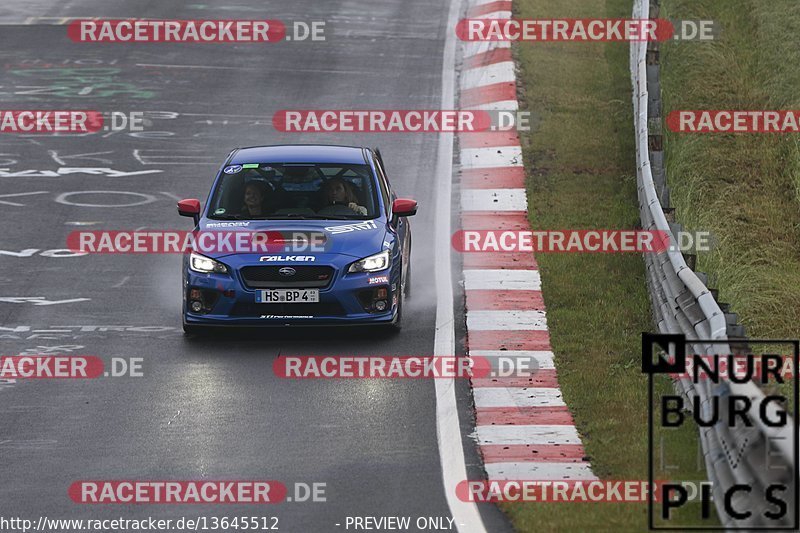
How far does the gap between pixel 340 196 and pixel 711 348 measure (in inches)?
207

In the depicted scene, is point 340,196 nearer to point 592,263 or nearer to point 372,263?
point 372,263

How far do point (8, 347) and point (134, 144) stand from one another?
342 inches

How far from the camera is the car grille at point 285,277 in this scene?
13.9 m

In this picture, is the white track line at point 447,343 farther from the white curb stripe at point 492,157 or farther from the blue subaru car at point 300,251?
the blue subaru car at point 300,251

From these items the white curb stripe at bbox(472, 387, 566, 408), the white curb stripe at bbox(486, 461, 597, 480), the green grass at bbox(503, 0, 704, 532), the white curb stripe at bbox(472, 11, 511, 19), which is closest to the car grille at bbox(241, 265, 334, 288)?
the white curb stripe at bbox(472, 387, 566, 408)

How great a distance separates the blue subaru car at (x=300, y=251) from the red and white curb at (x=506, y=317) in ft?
3.23

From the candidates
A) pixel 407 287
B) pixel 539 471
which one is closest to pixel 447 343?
pixel 407 287

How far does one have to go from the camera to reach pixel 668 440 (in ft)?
35.7

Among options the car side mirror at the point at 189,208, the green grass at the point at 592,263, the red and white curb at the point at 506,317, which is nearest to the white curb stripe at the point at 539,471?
the red and white curb at the point at 506,317

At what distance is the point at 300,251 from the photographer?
13977 millimetres

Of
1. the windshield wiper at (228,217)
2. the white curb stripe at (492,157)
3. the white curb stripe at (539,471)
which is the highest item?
the white curb stripe at (492,157)

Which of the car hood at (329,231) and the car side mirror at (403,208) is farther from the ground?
the car side mirror at (403,208)

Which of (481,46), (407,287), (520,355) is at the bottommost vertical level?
(520,355)

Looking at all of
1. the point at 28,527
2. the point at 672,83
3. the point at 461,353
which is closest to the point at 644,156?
the point at 461,353
